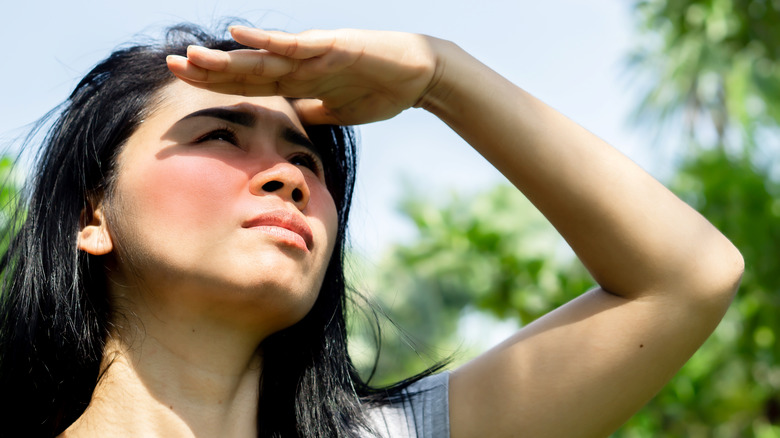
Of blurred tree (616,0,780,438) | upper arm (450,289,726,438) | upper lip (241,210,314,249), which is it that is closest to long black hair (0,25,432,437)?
upper arm (450,289,726,438)

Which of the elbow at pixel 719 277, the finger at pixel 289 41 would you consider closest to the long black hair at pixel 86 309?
the finger at pixel 289 41

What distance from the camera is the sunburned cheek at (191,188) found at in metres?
1.65

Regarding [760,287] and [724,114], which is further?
[724,114]

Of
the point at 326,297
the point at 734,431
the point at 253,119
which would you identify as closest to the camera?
the point at 253,119

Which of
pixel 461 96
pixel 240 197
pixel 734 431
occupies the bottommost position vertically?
pixel 734 431

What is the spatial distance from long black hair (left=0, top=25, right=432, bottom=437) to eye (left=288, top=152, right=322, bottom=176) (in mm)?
120

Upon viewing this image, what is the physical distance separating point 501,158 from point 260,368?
795 mm

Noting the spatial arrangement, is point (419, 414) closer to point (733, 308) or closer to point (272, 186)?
point (272, 186)

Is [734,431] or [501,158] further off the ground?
[501,158]

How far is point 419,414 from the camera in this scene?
189cm

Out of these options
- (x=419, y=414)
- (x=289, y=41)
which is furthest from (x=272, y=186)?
(x=419, y=414)

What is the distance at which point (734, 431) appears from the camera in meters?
11.4

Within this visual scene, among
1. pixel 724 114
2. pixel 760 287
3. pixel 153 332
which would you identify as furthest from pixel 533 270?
pixel 724 114

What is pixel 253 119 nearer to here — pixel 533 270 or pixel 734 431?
pixel 533 270
